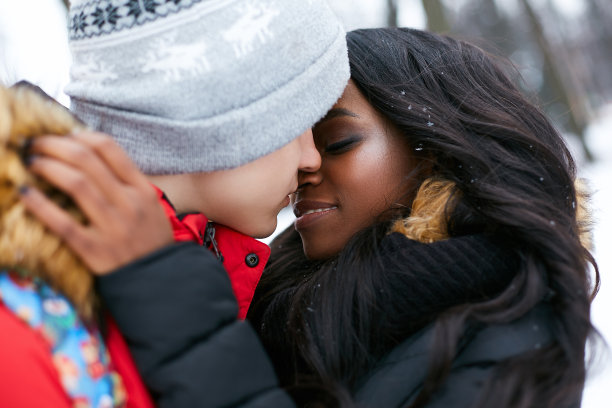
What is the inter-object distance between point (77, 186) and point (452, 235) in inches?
46.9

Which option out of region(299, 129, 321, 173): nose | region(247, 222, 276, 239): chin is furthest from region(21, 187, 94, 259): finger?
region(299, 129, 321, 173): nose

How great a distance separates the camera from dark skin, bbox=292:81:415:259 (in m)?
2.01

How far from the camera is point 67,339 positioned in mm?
1001

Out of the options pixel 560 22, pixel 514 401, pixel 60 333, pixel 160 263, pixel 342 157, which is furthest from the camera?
pixel 560 22

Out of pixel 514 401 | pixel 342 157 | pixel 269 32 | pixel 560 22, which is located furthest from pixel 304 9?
pixel 560 22

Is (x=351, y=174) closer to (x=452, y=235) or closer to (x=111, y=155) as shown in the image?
(x=452, y=235)

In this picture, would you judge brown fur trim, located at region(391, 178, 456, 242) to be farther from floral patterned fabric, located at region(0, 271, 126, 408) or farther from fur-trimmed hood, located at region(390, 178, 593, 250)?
floral patterned fabric, located at region(0, 271, 126, 408)

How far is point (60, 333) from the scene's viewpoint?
99 centimetres

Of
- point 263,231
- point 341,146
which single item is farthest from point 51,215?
point 341,146

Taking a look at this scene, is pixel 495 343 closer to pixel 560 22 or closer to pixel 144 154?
pixel 144 154

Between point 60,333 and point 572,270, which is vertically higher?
point 60,333

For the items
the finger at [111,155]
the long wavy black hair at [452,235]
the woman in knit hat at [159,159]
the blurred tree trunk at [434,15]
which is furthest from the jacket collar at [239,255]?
the blurred tree trunk at [434,15]

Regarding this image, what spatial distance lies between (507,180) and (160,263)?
1189 millimetres

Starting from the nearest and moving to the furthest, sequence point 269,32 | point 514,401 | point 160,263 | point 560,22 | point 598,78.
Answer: point 160,263 < point 514,401 < point 269,32 < point 560,22 < point 598,78
